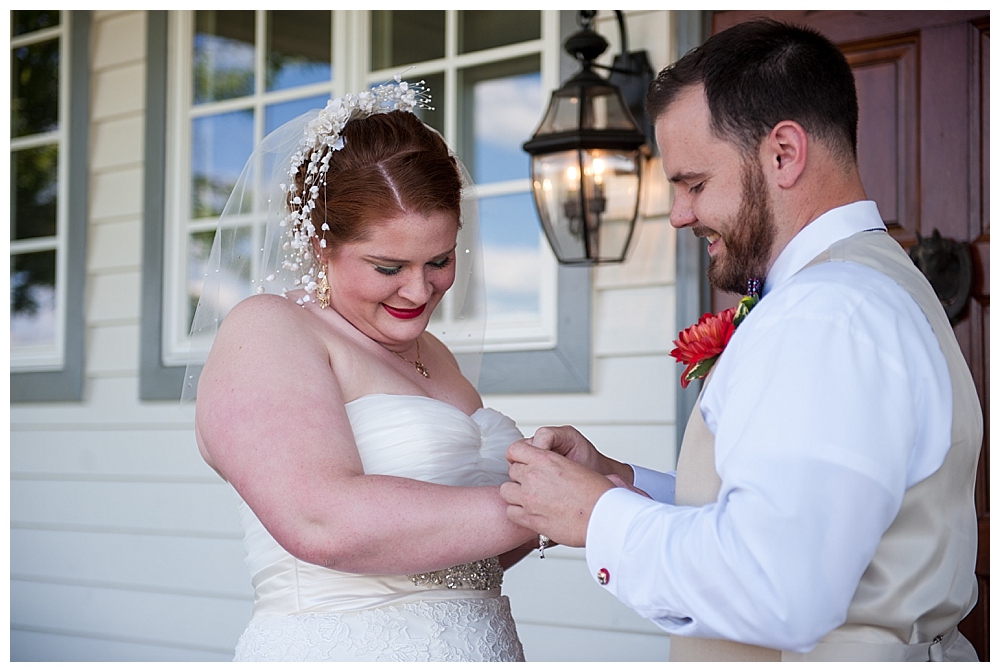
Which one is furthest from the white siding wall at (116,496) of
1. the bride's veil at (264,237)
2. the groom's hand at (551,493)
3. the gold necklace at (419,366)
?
the groom's hand at (551,493)

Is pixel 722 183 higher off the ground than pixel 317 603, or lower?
higher

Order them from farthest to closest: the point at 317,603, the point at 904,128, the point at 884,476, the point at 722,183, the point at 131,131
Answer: the point at 131,131 < the point at 904,128 < the point at 317,603 < the point at 722,183 < the point at 884,476

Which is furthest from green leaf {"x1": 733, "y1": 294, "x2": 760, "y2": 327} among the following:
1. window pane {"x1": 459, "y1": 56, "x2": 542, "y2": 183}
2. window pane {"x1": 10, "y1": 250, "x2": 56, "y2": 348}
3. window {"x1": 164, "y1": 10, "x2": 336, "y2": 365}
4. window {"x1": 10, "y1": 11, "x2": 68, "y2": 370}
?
window pane {"x1": 10, "y1": 250, "x2": 56, "y2": 348}

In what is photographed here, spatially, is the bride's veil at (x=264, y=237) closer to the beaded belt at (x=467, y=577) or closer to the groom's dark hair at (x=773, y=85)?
the beaded belt at (x=467, y=577)

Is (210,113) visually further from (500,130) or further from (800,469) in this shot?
(800,469)

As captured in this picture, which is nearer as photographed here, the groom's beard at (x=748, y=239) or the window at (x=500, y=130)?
the groom's beard at (x=748, y=239)

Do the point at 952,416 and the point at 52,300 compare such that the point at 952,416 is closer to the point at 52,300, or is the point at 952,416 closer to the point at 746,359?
the point at 746,359

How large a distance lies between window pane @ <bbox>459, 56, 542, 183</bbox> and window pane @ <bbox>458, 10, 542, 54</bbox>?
3.5 inches

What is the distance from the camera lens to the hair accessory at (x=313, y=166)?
2.17 m

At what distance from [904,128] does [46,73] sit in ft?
14.3

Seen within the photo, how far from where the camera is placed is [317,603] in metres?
2.07

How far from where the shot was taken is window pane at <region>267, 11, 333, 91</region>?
4.50 m

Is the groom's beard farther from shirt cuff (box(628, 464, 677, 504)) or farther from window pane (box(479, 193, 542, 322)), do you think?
window pane (box(479, 193, 542, 322))

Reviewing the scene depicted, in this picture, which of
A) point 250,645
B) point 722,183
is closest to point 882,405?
point 722,183
